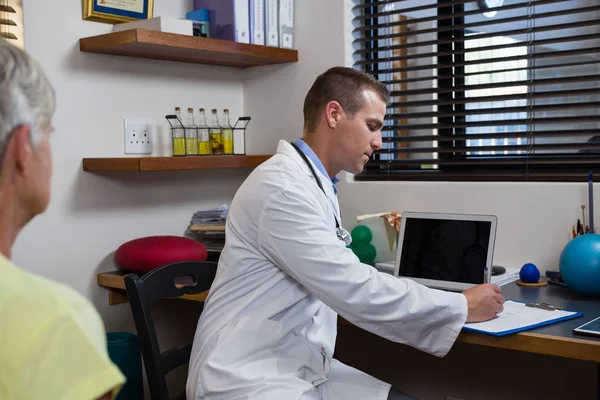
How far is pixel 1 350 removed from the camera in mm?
685

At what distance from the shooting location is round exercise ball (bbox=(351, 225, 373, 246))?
238cm

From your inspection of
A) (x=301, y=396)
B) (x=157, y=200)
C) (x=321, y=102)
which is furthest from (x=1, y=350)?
(x=157, y=200)

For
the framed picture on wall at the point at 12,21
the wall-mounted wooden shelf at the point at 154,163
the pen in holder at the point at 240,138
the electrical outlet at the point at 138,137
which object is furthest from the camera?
the pen in holder at the point at 240,138

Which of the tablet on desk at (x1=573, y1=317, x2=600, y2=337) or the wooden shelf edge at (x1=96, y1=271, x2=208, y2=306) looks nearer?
the tablet on desk at (x1=573, y1=317, x2=600, y2=337)

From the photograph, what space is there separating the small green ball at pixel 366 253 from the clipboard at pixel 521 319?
61 cm

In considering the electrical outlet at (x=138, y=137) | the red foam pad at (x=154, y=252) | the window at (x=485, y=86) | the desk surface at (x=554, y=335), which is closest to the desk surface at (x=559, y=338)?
the desk surface at (x=554, y=335)

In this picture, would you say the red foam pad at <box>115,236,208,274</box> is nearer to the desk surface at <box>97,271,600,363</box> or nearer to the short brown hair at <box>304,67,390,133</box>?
the short brown hair at <box>304,67,390,133</box>

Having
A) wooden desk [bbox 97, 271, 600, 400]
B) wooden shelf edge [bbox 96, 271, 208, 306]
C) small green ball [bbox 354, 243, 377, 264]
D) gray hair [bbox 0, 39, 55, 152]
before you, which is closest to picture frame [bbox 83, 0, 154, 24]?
wooden shelf edge [bbox 96, 271, 208, 306]

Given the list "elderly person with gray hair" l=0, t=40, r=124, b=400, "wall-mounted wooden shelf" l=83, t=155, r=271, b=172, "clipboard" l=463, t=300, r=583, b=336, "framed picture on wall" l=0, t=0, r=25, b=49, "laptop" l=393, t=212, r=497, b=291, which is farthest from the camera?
"wall-mounted wooden shelf" l=83, t=155, r=271, b=172

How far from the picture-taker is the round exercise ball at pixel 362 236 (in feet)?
7.80

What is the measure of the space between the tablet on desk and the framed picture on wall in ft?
5.79

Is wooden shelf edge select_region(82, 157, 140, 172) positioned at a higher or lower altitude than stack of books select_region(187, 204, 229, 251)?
higher

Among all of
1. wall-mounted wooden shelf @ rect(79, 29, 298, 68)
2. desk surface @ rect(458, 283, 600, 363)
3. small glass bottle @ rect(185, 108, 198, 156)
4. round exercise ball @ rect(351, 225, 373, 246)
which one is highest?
wall-mounted wooden shelf @ rect(79, 29, 298, 68)

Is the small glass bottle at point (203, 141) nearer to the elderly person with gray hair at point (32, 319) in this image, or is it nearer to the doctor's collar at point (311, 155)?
the doctor's collar at point (311, 155)
